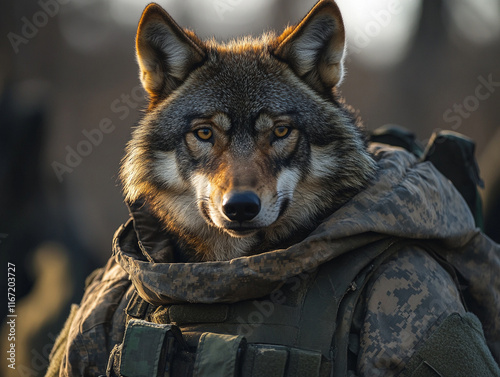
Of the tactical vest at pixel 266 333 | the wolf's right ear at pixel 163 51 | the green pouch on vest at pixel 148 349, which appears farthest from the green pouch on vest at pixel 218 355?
the wolf's right ear at pixel 163 51

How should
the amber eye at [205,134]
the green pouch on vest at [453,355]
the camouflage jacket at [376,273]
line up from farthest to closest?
the amber eye at [205,134], the camouflage jacket at [376,273], the green pouch on vest at [453,355]

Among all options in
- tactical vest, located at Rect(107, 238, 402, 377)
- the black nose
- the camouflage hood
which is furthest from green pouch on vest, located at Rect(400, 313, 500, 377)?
the black nose

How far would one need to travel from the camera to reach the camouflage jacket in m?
2.64

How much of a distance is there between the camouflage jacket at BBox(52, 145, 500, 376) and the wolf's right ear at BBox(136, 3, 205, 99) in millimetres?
834

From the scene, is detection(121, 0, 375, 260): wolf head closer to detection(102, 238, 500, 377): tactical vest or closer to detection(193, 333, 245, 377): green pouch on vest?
detection(102, 238, 500, 377): tactical vest

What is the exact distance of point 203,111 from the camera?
3.13m

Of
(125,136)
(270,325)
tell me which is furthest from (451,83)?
(270,325)

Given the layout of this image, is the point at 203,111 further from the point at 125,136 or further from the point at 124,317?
the point at 125,136

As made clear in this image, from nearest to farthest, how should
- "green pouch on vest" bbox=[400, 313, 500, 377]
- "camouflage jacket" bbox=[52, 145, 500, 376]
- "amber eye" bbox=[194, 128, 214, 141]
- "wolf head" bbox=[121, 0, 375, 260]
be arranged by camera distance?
"green pouch on vest" bbox=[400, 313, 500, 377]
"camouflage jacket" bbox=[52, 145, 500, 376]
"wolf head" bbox=[121, 0, 375, 260]
"amber eye" bbox=[194, 128, 214, 141]

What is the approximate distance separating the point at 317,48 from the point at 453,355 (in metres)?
1.89

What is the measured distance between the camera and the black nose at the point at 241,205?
272 cm

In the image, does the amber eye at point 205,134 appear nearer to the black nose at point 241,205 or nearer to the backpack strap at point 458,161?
the black nose at point 241,205

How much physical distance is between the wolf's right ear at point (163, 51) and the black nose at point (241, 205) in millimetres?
1047

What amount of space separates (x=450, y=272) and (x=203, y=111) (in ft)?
5.74
